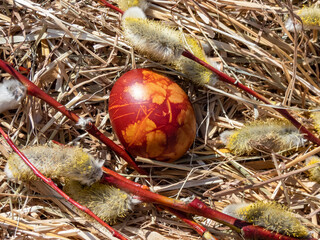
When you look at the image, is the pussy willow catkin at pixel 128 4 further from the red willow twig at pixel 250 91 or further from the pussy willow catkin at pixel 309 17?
the pussy willow catkin at pixel 309 17

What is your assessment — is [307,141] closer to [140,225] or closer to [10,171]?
[140,225]

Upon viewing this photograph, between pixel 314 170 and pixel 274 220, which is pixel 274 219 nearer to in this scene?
pixel 274 220

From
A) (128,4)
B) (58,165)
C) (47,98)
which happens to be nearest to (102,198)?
(58,165)

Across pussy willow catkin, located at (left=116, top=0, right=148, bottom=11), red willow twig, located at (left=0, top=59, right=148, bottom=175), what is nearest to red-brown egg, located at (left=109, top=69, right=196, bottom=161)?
red willow twig, located at (left=0, top=59, right=148, bottom=175)

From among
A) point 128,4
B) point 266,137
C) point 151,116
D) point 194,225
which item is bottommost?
point 194,225

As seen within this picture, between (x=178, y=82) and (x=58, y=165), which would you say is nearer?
(x=58, y=165)

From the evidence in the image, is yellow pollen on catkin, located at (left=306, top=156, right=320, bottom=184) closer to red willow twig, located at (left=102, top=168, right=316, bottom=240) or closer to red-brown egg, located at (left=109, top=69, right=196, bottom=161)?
red willow twig, located at (left=102, top=168, right=316, bottom=240)
